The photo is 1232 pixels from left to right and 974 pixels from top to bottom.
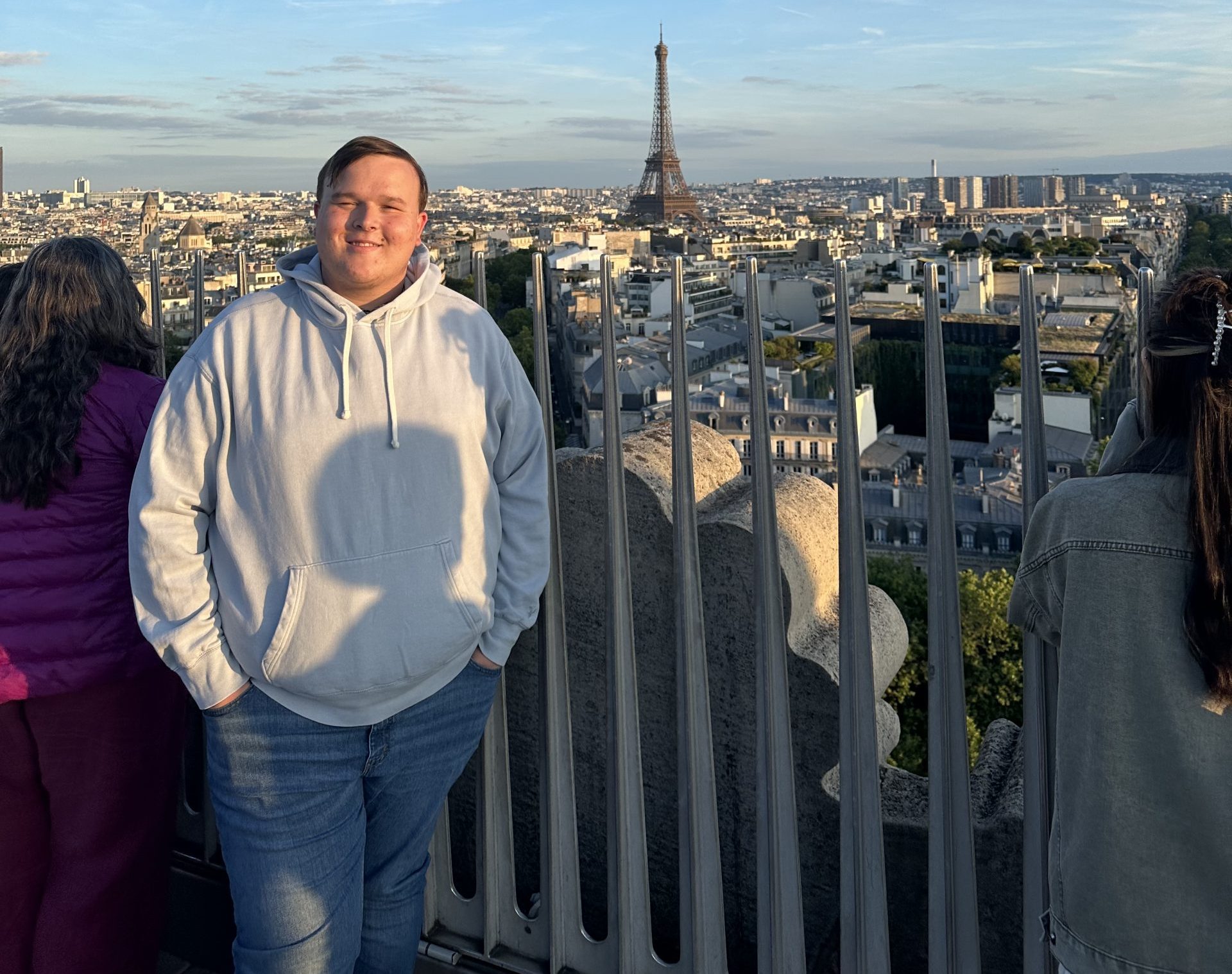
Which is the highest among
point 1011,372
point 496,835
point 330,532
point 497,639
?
point 330,532

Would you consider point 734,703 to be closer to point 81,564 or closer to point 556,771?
point 556,771

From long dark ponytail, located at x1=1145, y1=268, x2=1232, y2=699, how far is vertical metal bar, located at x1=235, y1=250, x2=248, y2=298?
1.53 meters

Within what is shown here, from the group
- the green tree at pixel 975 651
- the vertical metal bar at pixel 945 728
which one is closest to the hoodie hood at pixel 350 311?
the vertical metal bar at pixel 945 728

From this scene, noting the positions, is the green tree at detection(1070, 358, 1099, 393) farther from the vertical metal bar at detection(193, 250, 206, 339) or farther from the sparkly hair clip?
the sparkly hair clip

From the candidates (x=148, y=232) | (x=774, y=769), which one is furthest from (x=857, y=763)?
(x=148, y=232)

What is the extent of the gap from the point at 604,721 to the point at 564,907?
0.91 ft

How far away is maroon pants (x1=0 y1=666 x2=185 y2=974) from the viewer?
5.74 ft

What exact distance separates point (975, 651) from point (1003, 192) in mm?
138204

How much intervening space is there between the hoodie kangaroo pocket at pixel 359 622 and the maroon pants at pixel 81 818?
1.52ft

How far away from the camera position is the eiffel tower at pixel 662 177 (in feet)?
228

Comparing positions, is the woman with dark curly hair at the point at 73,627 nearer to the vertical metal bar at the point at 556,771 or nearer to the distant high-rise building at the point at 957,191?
the vertical metal bar at the point at 556,771

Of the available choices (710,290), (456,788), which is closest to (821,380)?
(710,290)

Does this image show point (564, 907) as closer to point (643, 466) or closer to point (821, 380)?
point (643, 466)

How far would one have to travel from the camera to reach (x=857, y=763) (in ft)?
5.08
